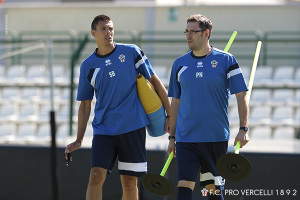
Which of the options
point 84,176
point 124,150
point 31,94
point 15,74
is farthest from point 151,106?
point 15,74

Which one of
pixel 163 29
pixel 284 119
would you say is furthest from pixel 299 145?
pixel 163 29

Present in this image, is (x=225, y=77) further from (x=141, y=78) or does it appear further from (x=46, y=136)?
(x=46, y=136)

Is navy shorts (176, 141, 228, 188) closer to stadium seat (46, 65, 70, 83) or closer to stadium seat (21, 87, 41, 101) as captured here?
stadium seat (21, 87, 41, 101)

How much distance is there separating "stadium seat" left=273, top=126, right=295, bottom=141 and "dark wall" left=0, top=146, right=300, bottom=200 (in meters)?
3.26

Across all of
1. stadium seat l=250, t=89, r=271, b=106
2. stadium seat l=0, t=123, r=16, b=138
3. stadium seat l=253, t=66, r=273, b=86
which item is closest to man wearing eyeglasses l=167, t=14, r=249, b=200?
stadium seat l=250, t=89, r=271, b=106

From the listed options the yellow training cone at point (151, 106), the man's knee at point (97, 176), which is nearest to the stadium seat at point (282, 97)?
the yellow training cone at point (151, 106)

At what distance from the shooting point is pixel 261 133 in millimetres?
11164

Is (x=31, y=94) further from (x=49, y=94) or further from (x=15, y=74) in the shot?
(x=15, y=74)

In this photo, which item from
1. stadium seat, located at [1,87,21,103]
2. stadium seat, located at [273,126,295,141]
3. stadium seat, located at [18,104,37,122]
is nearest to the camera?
stadium seat, located at [273,126,295,141]

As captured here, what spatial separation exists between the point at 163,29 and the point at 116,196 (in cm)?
881

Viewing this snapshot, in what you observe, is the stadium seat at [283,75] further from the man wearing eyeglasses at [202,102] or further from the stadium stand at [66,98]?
the man wearing eyeglasses at [202,102]

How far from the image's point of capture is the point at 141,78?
5.91 metres

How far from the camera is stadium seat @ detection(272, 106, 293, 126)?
37.9ft

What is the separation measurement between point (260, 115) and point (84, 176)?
4610 mm
